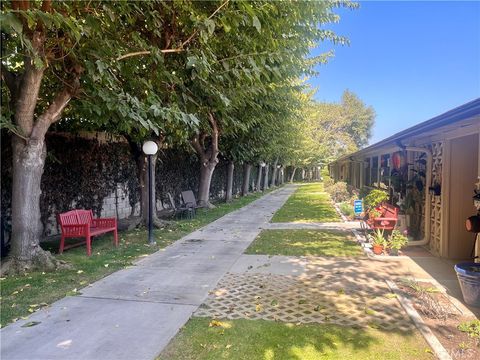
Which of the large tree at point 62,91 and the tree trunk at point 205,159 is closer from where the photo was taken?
the large tree at point 62,91

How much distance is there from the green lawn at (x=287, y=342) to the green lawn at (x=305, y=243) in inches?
142

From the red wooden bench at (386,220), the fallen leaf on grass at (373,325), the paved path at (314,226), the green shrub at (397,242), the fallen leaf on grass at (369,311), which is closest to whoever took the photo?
the fallen leaf on grass at (373,325)

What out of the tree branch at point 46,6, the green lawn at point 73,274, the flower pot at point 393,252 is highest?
the tree branch at point 46,6

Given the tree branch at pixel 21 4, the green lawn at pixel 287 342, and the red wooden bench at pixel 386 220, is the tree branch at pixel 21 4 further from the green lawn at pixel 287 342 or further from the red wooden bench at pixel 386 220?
the red wooden bench at pixel 386 220

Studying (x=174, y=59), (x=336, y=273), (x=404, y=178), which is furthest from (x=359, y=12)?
(x=336, y=273)

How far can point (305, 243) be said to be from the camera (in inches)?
340

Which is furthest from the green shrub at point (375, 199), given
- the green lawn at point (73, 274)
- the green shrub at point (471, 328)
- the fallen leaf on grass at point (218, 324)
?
the fallen leaf on grass at point (218, 324)

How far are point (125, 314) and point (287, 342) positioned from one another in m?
1.94

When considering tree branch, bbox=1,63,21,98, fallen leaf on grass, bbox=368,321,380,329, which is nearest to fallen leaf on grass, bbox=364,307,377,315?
fallen leaf on grass, bbox=368,321,380,329

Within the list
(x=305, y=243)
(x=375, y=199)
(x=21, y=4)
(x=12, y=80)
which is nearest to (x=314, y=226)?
(x=305, y=243)

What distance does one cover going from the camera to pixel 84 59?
5625 millimetres

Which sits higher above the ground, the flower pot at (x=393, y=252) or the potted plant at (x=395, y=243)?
the potted plant at (x=395, y=243)

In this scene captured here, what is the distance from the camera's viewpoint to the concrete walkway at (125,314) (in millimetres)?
3473

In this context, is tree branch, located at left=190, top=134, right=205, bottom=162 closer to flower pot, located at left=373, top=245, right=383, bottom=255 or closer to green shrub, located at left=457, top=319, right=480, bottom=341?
flower pot, located at left=373, top=245, right=383, bottom=255
